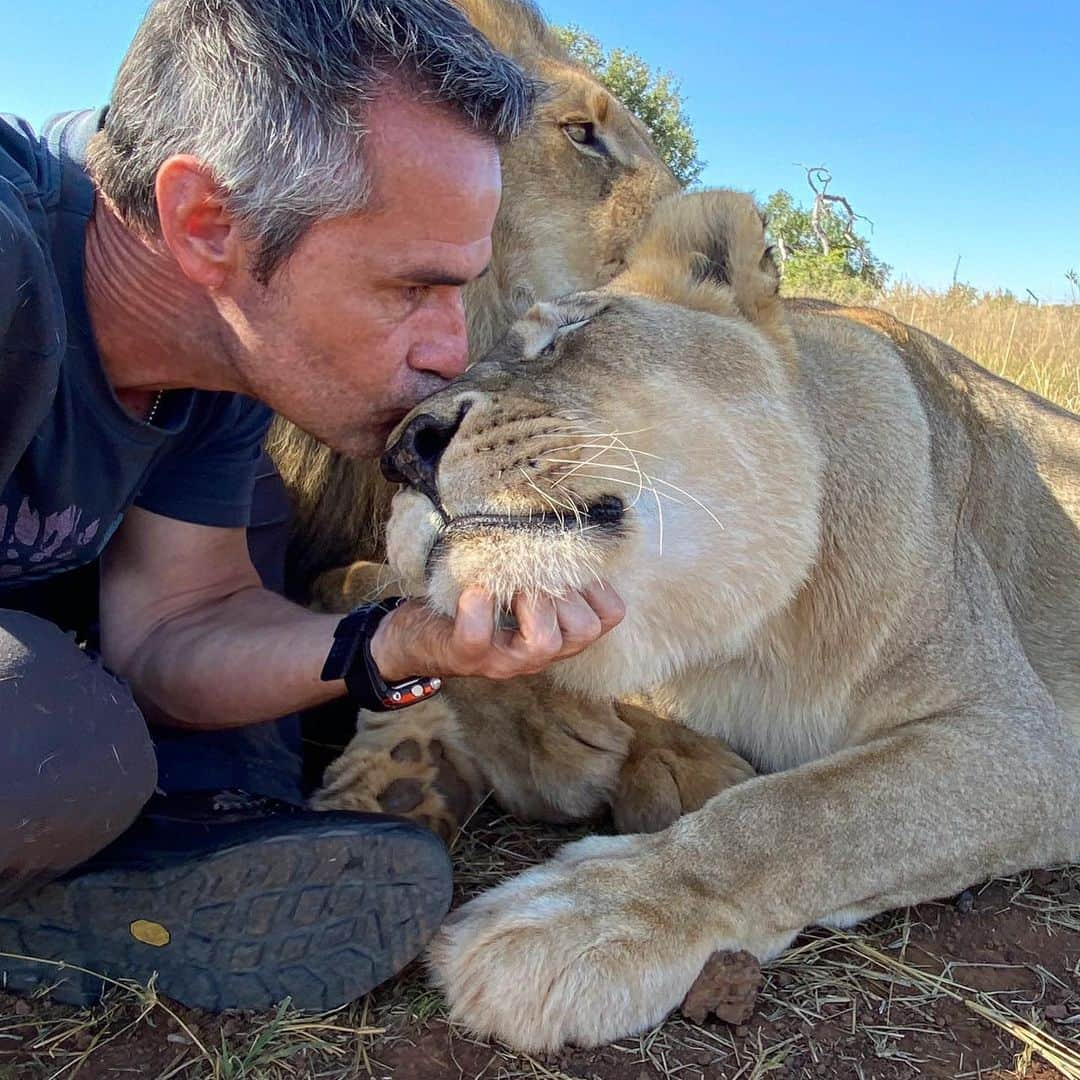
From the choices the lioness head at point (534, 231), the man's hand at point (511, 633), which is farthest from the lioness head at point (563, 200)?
the man's hand at point (511, 633)

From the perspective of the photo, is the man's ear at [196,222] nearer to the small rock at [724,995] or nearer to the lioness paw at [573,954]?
the lioness paw at [573,954]

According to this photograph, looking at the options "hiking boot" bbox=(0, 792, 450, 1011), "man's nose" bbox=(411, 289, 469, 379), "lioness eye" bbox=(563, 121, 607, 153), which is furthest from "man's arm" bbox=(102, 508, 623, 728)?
"lioness eye" bbox=(563, 121, 607, 153)

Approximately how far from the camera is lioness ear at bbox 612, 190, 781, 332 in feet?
7.68

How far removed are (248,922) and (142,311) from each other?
42.5 inches

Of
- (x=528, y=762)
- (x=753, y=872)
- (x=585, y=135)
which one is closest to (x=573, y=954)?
(x=753, y=872)

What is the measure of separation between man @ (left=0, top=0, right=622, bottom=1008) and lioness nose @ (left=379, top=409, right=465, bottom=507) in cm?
21

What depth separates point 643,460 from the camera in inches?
77.4

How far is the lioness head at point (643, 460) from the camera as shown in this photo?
5.85 feet

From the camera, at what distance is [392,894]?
1.79 m

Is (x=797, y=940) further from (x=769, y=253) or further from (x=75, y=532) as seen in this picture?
(x=75, y=532)

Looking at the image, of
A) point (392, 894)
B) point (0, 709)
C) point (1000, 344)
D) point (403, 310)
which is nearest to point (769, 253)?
point (403, 310)

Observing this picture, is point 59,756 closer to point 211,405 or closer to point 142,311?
point 142,311

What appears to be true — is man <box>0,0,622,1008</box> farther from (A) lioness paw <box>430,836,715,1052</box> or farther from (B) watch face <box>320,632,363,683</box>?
(A) lioness paw <box>430,836,715,1052</box>

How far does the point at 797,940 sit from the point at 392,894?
744 mm
